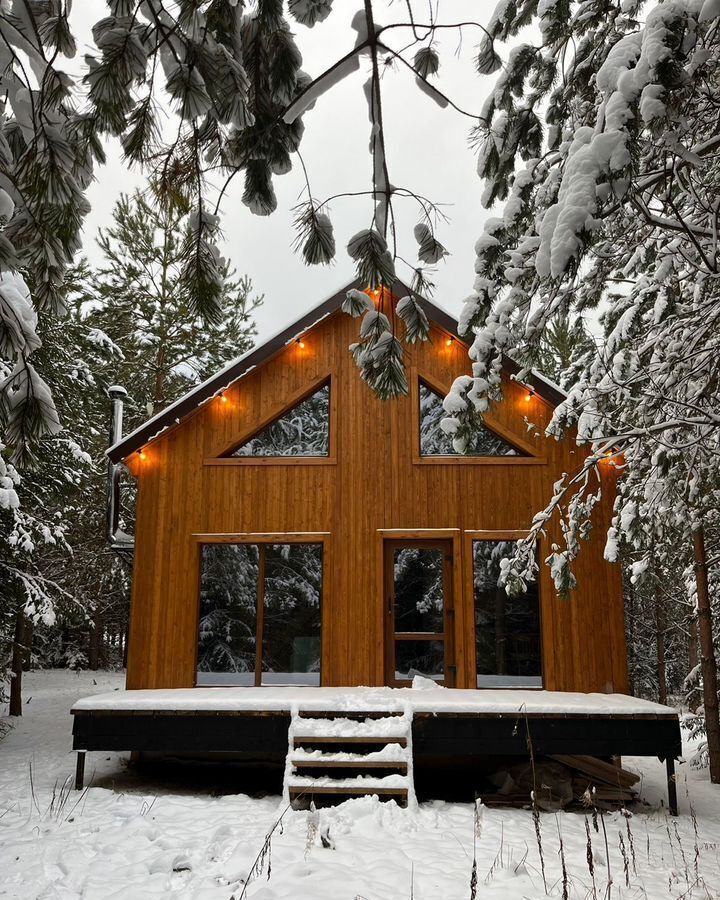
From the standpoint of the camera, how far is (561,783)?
707cm

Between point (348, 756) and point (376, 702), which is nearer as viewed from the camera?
point (348, 756)

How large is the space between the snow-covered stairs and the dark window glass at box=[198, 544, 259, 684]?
5.22ft

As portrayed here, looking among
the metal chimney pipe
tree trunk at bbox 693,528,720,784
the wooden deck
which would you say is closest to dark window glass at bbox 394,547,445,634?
the wooden deck

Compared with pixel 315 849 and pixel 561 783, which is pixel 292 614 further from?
pixel 315 849

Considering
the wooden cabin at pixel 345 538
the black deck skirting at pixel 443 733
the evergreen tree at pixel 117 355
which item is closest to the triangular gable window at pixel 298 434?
the wooden cabin at pixel 345 538

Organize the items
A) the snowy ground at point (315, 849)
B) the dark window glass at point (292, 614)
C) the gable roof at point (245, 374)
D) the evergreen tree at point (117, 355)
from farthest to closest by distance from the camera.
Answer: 1. the evergreen tree at point (117, 355)
2. the gable roof at point (245, 374)
3. the dark window glass at point (292, 614)
4. the snowy ground at point (315, 849)

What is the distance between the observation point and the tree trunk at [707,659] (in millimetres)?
7879

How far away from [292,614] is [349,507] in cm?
149

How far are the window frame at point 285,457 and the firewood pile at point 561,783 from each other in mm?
4161

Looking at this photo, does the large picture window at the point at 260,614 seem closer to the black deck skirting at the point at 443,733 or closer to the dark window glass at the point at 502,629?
the black deck skirting at the point at 443,733

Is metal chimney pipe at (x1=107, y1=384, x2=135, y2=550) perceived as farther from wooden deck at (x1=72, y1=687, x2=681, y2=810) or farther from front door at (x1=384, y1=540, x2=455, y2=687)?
front door at (x1=384, y1=540, x2=455, y2=687)

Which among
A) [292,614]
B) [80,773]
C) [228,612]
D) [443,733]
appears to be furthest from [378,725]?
[80,773]

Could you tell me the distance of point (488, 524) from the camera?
873 cm

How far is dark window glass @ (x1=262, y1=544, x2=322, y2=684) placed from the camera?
845 cm
